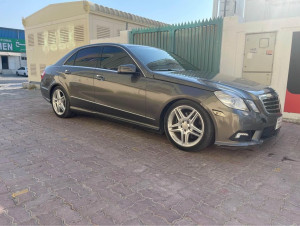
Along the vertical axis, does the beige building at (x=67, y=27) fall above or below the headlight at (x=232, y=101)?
above

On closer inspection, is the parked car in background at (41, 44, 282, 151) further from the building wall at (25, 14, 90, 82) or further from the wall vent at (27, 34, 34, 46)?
the wall vent at (27, 34, 34, 46)

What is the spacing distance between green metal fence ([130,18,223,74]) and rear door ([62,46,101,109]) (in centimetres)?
288

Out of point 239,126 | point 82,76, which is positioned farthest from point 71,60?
point 239,126

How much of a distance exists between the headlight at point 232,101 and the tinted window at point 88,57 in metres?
2.56

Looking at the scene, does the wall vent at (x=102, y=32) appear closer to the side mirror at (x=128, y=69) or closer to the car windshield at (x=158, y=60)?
the car windshield at (x=158, y=60)

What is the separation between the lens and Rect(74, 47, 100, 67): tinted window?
458cm

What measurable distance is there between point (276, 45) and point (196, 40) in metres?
2.18

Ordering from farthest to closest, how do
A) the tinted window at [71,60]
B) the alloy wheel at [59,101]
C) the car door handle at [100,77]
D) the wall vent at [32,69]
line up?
the wall vent at [32,69] → the alloy wheel at [59,101] → the tinted window at [71,60] → the car door handle at [100,77]

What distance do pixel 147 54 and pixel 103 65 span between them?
2.85 ft

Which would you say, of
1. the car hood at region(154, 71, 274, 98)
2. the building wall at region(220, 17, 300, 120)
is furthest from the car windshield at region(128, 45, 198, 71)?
the building wall at region(220, 17, 300, 120)

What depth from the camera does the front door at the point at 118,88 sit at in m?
3.77

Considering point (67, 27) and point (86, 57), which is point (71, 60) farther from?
point (67, 27)

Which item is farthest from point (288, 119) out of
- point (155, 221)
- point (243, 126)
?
point (155, 221)

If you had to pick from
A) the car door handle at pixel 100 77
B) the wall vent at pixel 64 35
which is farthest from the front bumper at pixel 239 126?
Answer: the wall vent at pixel 64 35
